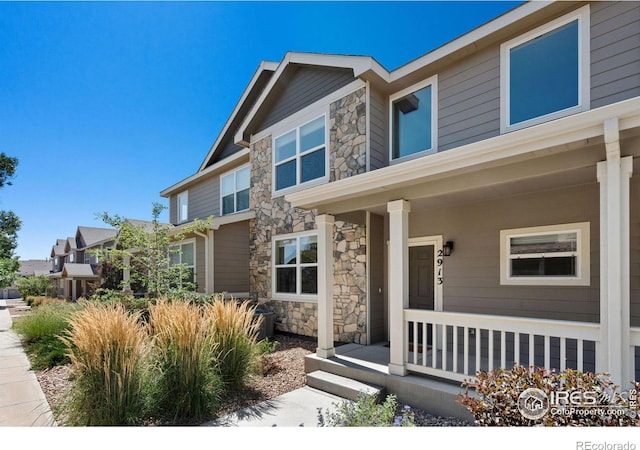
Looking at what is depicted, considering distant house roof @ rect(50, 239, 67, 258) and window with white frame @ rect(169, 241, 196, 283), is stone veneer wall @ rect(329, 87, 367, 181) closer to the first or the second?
window with white frame @ rect(169, 241, 196, 283)

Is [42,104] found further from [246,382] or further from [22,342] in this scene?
[246,382]

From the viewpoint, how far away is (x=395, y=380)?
446 cm

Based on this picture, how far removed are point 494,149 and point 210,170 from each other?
34.5 ft

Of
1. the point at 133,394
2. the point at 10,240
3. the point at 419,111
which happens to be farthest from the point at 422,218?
the point at 10,240

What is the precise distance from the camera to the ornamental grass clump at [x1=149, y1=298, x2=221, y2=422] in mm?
3754

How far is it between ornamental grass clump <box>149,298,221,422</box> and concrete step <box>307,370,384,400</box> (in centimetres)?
151

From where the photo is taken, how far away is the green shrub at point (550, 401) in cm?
221

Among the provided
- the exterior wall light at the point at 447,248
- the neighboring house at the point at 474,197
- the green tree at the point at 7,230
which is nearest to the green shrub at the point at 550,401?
the neighboring house at the point at 474,197

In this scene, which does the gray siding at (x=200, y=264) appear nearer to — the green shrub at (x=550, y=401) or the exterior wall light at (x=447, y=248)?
the exterior wall light at (x=447, y=248)

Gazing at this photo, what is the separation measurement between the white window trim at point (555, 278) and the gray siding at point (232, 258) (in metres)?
7.49

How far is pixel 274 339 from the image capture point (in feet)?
26.6

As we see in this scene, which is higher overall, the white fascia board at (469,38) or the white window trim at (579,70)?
the white fascia board at (469,38)

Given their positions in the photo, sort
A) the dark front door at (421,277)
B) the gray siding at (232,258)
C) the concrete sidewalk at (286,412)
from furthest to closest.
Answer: the gray siding at (232,258) → the dark front door at (421,277) → the concrete sidewalk at (286,412)

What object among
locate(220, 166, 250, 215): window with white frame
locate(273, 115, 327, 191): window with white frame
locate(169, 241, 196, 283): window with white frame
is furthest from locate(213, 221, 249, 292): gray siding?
locate(273, 115, 327, 191): window with white frame
